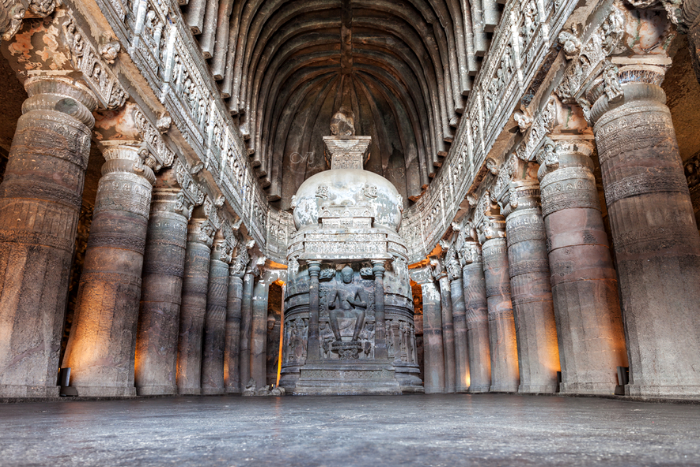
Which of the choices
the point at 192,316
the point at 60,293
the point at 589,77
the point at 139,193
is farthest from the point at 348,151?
the point at 60,293

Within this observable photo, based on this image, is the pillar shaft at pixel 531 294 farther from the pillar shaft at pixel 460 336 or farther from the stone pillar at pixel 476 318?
the pillar shaft at pixel 460 336

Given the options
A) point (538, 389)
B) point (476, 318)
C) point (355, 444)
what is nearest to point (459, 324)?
point (476, 318)

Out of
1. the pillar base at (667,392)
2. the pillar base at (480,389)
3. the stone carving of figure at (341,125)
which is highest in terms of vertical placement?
the stone carving of figure at (341,125)

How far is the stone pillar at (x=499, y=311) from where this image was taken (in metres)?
12.3

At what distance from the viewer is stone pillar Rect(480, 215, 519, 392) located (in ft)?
40.4

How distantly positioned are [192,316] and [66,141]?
6.40 meters

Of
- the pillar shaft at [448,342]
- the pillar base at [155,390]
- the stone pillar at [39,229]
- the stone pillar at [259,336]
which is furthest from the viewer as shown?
the stone pillar at [259,336]

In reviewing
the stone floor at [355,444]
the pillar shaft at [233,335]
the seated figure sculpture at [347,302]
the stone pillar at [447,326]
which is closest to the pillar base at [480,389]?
the stone pillar at [447,326]

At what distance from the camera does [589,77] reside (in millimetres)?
7828

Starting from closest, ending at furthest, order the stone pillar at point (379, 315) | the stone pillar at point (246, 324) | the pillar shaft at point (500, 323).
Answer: the pillar shaft at point (500, 323)
the stone pillar at point (379, 315)
the stone pillar at point (246, 324)

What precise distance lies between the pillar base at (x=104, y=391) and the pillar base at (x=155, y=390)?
0.87m

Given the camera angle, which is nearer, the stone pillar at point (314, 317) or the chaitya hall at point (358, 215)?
the chaitya hall at point (358, 215)

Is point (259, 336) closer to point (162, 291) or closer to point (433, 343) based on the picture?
point (433, 343)

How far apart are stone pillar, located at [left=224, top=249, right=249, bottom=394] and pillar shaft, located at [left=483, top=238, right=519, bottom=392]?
8.36 meters
